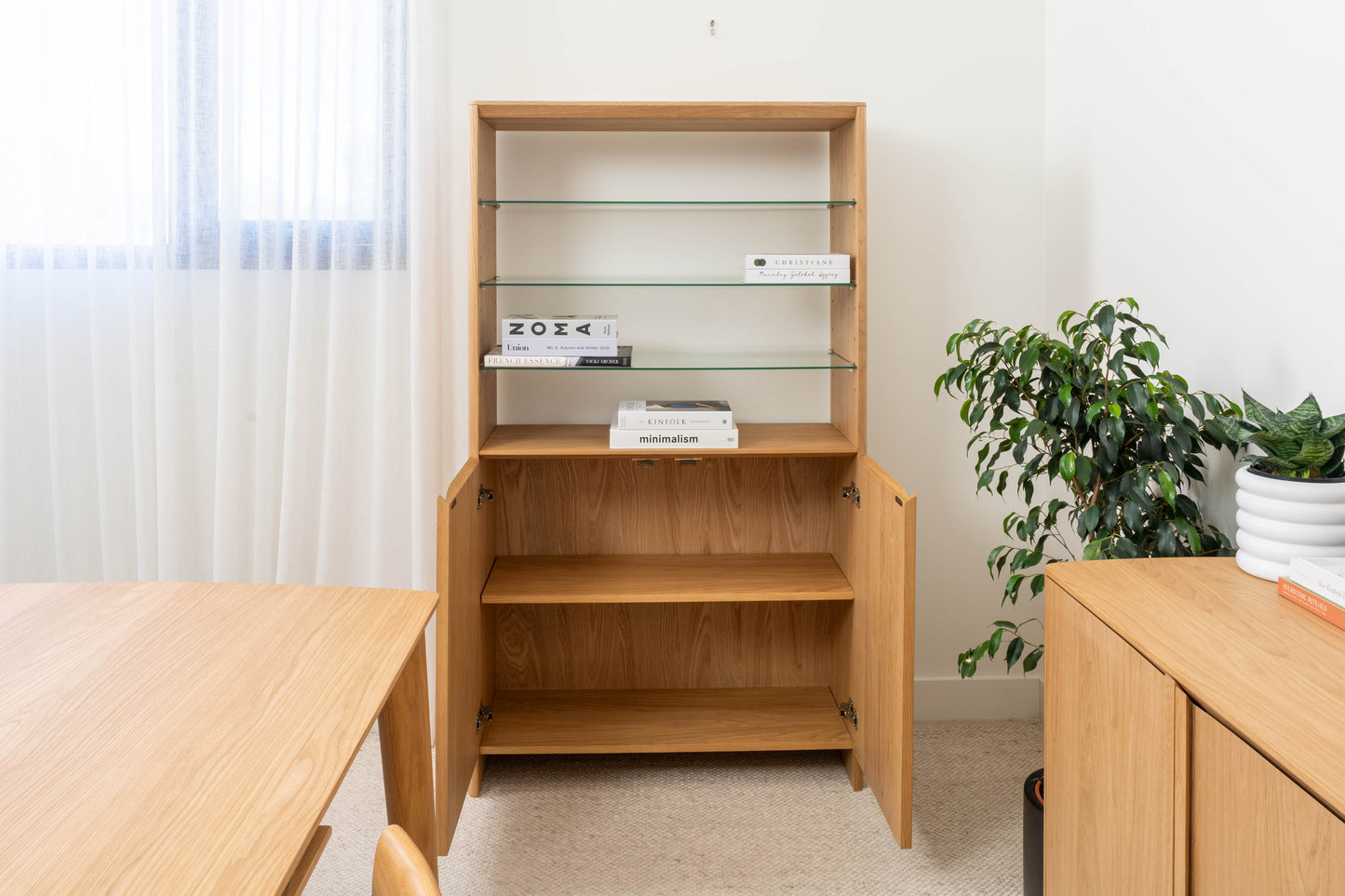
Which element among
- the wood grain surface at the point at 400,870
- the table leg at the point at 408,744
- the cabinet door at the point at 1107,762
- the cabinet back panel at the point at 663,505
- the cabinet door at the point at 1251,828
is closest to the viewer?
the wood grain surface at the point at 400,870

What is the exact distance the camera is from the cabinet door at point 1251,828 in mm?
862

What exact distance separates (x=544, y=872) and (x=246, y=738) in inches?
47.0

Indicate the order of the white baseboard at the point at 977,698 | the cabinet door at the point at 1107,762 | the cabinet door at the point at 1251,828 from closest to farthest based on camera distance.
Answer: the cabinet door at the point at 1251,828
the cabinet door at the point at 1107,762
the white baseboard at the point at 977,698

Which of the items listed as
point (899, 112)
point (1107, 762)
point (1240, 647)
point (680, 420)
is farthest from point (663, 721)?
point (899, 112)

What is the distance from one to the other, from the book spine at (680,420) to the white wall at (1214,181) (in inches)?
38.5

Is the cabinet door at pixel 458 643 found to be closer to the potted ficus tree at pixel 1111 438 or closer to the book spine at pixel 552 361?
the book spine at pixel 552 361

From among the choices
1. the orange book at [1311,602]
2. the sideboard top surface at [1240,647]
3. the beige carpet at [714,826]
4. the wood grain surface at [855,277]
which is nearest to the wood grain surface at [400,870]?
the sideboard top surface at [1240,647]

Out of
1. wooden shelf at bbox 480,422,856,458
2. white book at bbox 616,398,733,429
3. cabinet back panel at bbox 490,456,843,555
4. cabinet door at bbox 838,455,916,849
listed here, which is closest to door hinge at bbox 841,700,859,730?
cabinet door at bbox 838,455,916,849

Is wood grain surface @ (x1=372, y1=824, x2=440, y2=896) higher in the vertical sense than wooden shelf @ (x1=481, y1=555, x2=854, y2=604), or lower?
higher

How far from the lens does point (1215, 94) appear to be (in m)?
1.75

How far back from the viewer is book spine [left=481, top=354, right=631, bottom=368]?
7.22 feet

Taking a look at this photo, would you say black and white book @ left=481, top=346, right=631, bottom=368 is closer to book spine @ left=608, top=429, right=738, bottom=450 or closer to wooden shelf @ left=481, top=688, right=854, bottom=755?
book spine @ left=608, top=429, right=738, bottom=450

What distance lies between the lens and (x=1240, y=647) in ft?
3.79

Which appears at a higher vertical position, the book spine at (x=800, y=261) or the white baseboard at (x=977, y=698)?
the book spine at (x=800, y=261)
